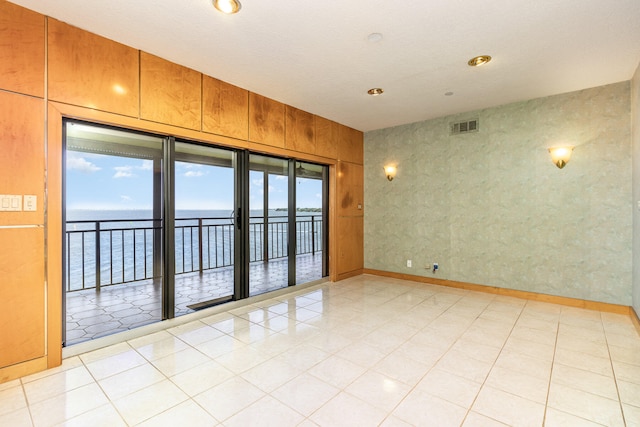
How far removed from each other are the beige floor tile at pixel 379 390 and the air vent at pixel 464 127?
4186mm

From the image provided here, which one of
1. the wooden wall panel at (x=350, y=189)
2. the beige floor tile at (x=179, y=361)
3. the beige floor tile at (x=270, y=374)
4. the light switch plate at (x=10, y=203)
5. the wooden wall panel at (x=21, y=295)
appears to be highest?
the wooden wall panel at (x=350, y=189)

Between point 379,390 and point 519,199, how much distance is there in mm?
3770

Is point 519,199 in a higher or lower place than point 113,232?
higher

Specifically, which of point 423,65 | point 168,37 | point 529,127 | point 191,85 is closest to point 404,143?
point 529,127

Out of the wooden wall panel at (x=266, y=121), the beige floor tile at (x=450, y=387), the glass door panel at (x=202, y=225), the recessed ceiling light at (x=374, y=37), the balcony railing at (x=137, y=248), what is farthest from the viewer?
the balcony railing at (x=137, y=248)

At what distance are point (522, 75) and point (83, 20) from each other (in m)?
4.61

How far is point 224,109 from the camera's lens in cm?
373

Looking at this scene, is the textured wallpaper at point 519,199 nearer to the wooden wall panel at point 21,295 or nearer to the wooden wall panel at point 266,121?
the wooden wall panel at point 266,121

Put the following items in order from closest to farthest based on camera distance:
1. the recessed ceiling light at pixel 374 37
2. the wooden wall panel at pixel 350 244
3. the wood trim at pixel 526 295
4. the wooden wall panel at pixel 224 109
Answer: the recessed ceiling light at pixel 374 37 → the wooden wall panel at pixel 224 109 → the wood trim at pixel 526 295 → the wooden wall panel at pixel 350 244

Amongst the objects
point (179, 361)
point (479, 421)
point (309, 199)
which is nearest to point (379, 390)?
point (479, 421)

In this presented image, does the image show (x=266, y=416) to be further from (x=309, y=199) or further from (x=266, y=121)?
(x=309, y=199)

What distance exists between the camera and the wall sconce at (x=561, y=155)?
3969mm

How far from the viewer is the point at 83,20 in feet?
8.26

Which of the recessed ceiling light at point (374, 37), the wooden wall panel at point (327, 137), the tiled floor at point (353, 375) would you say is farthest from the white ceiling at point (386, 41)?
the tiled floor at point (353, 375)
